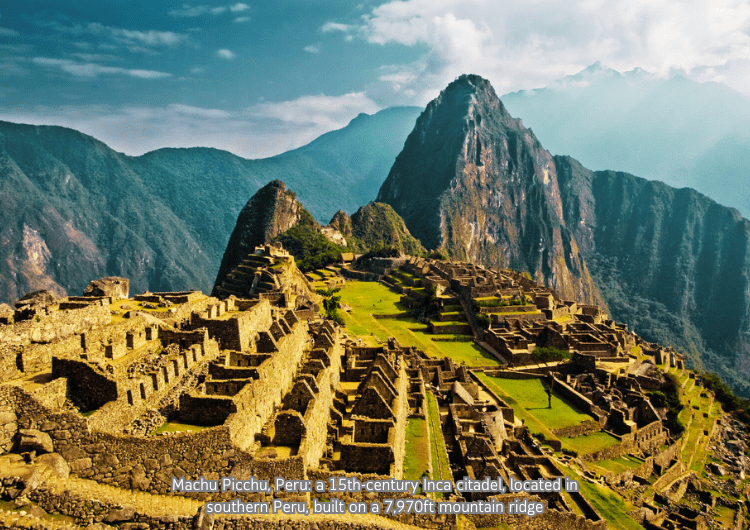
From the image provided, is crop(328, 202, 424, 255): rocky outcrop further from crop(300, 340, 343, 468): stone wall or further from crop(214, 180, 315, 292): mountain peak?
crop(300, 340, 343, 468): stone wall

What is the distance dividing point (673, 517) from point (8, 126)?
17053 cm

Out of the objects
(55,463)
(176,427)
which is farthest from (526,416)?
(55,463)

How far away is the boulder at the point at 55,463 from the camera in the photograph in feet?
36.6

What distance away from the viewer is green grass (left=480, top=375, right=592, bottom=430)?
34.1 metres

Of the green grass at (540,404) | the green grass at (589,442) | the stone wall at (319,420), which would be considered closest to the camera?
the stone wall at (319,420)

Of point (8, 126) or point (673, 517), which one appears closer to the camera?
point (673, 517)

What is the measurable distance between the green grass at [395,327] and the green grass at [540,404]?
4556 millimetres

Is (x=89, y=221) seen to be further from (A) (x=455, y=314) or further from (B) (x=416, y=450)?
(B) (x=416, y=450)

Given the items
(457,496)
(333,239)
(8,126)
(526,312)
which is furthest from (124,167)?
(457,496)

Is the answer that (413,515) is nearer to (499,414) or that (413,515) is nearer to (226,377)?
(226,377)

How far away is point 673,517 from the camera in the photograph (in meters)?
27.5

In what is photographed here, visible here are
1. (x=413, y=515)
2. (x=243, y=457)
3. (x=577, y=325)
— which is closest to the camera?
(x=243, y=457)

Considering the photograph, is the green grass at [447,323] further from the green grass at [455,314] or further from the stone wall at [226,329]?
the stone wall at [226,329]

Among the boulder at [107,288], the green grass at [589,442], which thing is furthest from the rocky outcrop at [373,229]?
the green grass at [589,442]
